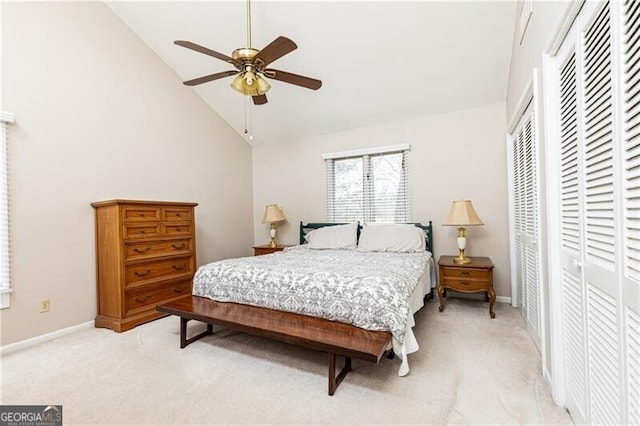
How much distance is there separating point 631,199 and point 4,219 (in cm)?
406

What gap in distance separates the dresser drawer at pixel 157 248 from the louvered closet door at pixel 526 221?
3.62 metres

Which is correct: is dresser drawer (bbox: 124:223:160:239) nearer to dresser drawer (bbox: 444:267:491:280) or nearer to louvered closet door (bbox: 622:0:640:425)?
dresser drawer (bbox: 444:267:491:280)

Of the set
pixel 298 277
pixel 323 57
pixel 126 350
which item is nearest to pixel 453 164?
pixel 323 57

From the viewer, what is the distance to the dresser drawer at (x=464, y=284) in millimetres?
3268

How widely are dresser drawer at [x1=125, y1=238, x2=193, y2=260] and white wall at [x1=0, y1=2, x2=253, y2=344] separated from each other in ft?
1.49

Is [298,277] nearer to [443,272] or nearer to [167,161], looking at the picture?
[443,272]

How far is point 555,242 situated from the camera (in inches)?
69.6

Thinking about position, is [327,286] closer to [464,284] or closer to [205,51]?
[464,284]

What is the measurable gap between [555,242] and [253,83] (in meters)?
2.43

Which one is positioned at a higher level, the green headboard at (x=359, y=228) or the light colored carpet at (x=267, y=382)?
the green headboard at (x=359, y=228)

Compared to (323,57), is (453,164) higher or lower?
lower

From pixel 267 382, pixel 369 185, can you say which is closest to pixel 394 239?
pixel 369 185

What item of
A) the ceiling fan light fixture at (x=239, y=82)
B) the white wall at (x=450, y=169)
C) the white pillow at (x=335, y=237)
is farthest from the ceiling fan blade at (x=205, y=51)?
the white wall at (x=450, y=169)

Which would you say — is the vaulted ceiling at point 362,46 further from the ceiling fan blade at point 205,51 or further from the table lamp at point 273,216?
the table lamp at point 273,216
